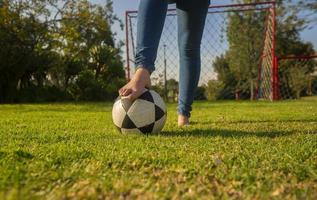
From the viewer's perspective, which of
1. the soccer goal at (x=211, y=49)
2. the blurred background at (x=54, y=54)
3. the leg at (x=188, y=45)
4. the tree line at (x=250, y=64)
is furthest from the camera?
the tree line at (x=250, y=64)

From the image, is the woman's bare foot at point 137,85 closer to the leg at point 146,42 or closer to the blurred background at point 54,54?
the leg at point 146,42

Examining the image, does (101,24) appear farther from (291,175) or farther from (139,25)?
(291,175)

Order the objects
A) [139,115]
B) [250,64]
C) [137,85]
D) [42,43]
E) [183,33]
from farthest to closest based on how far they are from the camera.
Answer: [250,64] → [42,43] → [183,33] → [139,115] → [137,85]

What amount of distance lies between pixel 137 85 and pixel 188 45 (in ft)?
3.04

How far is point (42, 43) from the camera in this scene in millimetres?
17281

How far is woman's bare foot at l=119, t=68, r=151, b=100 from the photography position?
2.75 meters

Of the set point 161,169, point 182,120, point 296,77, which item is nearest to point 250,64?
point 296,77

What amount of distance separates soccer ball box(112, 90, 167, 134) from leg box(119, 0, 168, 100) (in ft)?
0.23

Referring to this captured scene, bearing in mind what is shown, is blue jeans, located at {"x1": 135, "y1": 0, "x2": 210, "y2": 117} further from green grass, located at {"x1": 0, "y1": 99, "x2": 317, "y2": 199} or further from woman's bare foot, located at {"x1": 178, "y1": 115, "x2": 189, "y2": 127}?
green grass, located at {"x1": 0, "y1": 99, "x2": 317, "y2": 199}

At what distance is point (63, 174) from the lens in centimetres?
151

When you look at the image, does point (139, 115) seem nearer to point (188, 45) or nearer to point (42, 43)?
point (188, 45)

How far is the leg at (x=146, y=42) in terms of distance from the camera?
9.06ft

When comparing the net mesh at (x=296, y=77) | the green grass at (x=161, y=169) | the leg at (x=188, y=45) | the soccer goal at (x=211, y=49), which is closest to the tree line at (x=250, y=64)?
the net mesh at (x=296, y=77)

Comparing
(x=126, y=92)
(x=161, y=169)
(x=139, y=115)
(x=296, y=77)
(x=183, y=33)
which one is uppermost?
(x=183, y=33)
